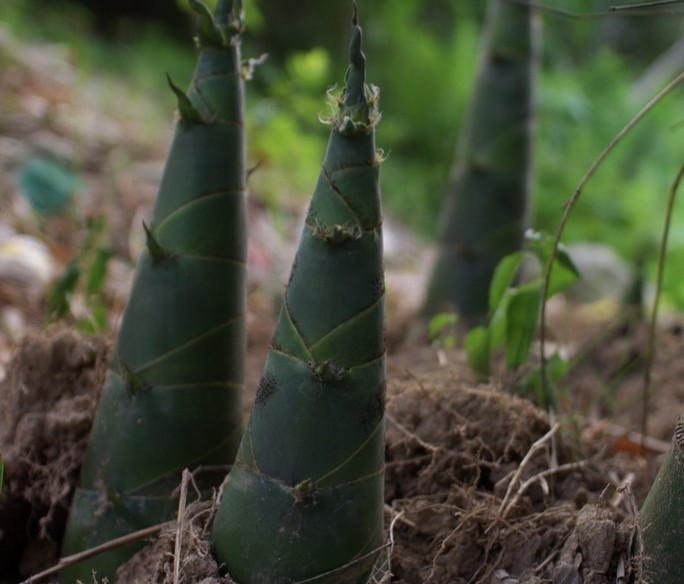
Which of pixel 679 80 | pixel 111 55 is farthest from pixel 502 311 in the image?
pixel 111 55

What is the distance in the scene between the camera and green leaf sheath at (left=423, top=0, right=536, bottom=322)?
267cm

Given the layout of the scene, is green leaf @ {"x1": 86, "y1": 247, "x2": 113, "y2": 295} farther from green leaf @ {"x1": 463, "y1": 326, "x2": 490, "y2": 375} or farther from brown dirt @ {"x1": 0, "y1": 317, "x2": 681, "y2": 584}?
green leaf @ {"x1": 463, "y1": 326, "x2": 490, "y2": 375}

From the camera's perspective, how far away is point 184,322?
4.15 feet

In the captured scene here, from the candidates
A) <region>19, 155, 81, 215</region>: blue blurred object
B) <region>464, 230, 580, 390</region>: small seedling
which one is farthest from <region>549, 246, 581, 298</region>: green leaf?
<region>19, 155, 81, 215</region>: blue blurred object

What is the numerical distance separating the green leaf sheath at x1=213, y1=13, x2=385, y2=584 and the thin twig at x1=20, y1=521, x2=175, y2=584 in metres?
0.19

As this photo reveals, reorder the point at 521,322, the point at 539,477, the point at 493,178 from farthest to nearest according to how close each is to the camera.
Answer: the point at 493,178
the point at 521,322
the point at 539,477

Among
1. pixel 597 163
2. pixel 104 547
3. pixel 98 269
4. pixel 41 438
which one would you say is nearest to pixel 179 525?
pixel 104 547

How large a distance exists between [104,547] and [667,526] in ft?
2.37

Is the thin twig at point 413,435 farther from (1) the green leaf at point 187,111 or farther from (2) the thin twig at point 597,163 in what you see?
(1) the green leaf at point 187,111

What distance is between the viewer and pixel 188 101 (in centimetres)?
127

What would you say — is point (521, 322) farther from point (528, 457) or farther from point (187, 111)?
point (187, 111)

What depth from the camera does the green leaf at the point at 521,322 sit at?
169cm

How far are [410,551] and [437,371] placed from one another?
60cm

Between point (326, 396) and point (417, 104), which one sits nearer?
point (326, 396)
